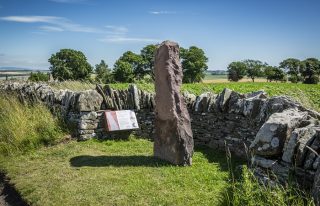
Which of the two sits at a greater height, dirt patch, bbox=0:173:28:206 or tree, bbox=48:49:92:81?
tree, bbox=48:49:92:81

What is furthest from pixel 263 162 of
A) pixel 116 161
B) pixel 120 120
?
pixel 120 120

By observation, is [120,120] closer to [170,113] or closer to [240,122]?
[170,113]

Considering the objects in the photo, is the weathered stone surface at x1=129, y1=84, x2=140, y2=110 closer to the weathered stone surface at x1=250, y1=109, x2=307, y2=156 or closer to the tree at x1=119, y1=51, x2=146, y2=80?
the weathered stone surface at x1=250, y1=109, x2=307, y2=156

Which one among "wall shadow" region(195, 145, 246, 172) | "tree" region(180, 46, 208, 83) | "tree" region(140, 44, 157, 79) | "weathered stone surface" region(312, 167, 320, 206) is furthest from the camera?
"tree" region(180, 46, 208, 83)

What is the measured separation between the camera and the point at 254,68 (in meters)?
103

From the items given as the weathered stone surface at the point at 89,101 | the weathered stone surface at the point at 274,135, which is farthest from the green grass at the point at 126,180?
the weathered stone surface at the point at 89,101

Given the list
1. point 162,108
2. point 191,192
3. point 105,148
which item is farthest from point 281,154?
point 105,148

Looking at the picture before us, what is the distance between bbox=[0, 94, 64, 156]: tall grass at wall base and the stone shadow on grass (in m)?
2.02

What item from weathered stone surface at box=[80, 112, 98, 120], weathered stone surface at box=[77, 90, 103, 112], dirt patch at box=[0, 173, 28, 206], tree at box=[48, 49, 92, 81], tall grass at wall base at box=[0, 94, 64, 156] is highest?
tree at box=[48, 49, 92, 81]

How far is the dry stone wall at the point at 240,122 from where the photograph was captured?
4632mm

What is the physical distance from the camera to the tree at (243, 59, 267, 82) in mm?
98550

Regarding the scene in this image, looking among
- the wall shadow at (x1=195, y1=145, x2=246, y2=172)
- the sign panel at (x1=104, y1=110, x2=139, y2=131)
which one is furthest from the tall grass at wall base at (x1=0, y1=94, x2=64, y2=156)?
the wall shadow at (x1=195, y1=145, x2=246, y2=172)

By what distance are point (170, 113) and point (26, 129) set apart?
17.0 ft

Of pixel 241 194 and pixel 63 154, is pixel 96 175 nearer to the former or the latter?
pixel 63 154
